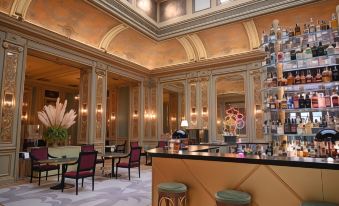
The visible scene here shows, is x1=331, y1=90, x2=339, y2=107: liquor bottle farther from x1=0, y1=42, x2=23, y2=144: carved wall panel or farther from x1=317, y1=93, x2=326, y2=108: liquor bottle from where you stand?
x1=0, y1=42, x2=23, y2=144: carved wall panel

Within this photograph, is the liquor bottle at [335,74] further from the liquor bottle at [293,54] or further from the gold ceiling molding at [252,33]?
the gold ceiling molding at [252,33]

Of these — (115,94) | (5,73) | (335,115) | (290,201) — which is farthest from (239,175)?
(115,94)

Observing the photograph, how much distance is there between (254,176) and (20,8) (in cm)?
673

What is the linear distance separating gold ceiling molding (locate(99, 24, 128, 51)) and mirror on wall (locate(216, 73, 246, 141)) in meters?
4.14

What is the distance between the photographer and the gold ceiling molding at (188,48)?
378 inches

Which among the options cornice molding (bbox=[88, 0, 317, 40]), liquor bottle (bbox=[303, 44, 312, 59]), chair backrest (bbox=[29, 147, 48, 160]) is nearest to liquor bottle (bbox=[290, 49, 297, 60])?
liquor bottle (bbox=[303, 44, 312, 59])

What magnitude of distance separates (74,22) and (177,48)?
13.9 feet

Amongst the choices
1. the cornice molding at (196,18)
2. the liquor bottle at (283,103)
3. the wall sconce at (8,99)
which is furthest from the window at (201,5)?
the wall sconce at (8,99)

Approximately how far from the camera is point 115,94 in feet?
41.6

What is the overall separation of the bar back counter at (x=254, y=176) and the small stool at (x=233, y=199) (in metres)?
0.22

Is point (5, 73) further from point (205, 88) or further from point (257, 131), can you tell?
point (257, 131)

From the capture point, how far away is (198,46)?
970 centimetres

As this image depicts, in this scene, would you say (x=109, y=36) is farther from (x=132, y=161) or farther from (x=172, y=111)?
(x=172, y=111)

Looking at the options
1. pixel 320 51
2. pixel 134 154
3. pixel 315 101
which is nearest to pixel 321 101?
pixel 315 101
